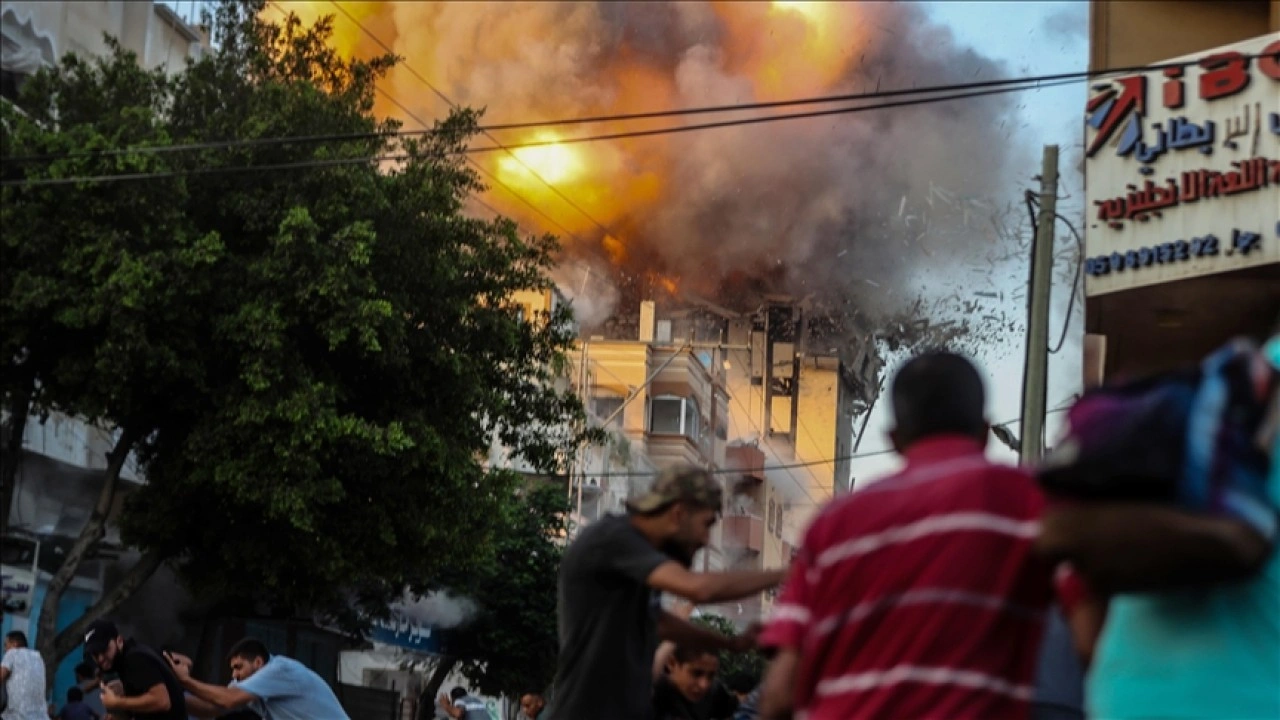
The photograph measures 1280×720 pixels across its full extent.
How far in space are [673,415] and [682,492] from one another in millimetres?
51127

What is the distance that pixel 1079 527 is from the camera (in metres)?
3.03

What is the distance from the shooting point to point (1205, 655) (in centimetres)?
295

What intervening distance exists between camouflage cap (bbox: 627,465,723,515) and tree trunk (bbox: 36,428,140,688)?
18.1 meters

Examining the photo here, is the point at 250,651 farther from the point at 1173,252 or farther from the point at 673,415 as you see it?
the point at 673,415

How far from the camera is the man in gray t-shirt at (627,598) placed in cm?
538

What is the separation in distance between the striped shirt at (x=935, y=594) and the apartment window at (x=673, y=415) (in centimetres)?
5219

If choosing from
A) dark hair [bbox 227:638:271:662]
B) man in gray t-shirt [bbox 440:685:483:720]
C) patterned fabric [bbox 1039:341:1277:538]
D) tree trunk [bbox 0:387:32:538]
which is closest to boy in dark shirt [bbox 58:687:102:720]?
tree trunk [bbox 0:387:32:538]

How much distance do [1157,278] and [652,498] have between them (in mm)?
12287

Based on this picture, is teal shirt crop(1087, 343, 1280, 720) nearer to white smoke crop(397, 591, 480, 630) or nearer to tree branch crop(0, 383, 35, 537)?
tree branch crop(0, 383, 35, 537)

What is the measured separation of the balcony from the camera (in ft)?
190

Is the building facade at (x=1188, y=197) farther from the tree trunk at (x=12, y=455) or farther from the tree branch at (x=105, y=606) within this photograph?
the tree trunk at (x=12, y=455)

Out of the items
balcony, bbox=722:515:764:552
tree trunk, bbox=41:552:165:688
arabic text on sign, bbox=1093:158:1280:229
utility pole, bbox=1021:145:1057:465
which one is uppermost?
arabic text on sign, bbox=1093:158:1280:229

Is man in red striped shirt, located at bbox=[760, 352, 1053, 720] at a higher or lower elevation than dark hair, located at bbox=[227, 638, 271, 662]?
higher

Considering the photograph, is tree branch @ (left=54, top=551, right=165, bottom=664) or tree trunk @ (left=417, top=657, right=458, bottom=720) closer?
tree branch @ (left=54, top=551, right=165, bottom=664)
